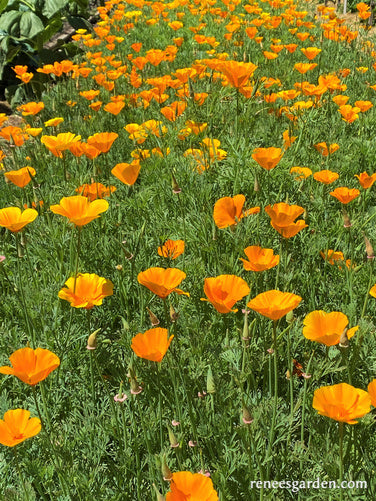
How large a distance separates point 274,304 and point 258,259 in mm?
309

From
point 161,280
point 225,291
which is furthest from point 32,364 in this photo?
point 225,291

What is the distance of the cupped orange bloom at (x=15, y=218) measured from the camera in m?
1.65

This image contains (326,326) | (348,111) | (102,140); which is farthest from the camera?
(348,111)

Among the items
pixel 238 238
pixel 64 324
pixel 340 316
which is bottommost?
pixel 64 324

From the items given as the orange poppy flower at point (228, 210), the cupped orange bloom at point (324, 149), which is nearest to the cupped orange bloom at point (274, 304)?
the orange poppy flower at point (228, 210)

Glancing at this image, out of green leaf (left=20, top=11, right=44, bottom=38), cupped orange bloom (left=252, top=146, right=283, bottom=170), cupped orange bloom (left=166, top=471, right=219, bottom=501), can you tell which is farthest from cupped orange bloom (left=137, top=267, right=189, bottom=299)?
green leaf (left=20, top=11, right=44, bottom=38)

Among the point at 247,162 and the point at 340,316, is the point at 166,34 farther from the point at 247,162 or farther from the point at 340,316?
the point at 340,316

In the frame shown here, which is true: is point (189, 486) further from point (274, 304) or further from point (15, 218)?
point (15, 218)

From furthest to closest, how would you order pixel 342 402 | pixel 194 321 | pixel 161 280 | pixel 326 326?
pixel 194 321
pixel 161 280
pixel 326 326
pixel 342 402

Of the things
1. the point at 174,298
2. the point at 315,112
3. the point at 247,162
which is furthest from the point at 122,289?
the point at 315,112

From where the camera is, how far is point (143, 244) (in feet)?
7.63

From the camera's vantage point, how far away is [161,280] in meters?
1.42

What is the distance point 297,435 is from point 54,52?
5.52 m

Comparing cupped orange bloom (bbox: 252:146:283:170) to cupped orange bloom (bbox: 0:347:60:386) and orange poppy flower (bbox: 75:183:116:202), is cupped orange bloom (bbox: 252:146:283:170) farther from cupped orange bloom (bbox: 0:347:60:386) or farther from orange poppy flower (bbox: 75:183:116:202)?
cupped orange bloom (bbox: 0:347:60:386)
